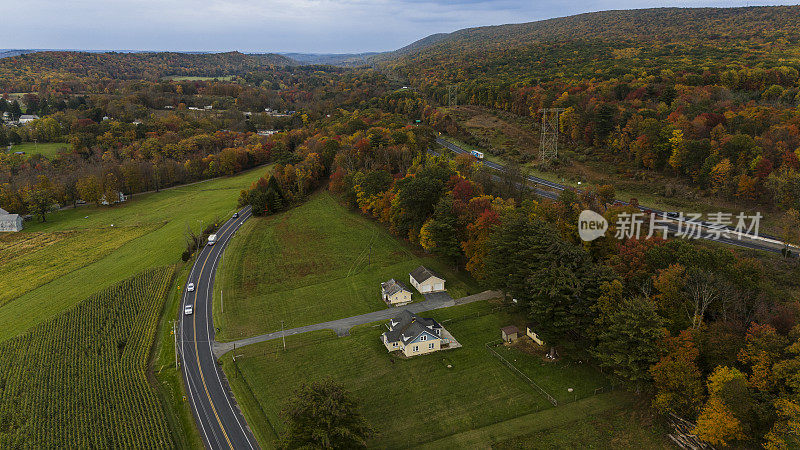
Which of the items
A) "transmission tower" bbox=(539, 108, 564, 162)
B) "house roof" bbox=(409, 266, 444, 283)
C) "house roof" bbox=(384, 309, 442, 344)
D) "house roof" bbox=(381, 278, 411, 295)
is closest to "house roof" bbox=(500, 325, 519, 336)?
"house roof" bbox=(384, 309, 442, 344)

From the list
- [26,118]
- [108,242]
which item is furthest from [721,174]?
[26,118]

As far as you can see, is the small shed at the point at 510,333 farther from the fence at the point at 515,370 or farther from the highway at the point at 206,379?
the highway at the point at 206,379

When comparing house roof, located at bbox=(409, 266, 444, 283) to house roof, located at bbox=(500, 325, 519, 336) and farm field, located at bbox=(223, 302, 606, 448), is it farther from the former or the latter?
house roof, located at bbox=(500, 325, 519, 336)

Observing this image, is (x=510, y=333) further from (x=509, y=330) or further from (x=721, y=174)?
(x=721, y=174)

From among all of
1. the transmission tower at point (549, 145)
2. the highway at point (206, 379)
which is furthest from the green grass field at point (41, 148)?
the transmission tower at point (549, 145)

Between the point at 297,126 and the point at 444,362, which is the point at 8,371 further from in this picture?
the point at 297,126

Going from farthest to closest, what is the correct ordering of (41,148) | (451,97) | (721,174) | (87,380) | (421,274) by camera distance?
(451,97)
(41,148)
(721,174)
(421,274)
(87,380)
